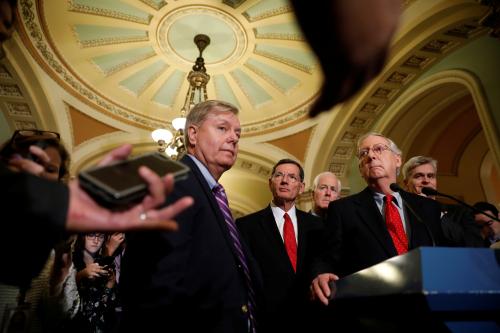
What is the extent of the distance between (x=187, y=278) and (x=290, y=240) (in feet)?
4.96

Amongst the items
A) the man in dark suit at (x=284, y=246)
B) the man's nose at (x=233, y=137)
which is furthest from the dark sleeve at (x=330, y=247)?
the man's nose at (x=233, y=137)

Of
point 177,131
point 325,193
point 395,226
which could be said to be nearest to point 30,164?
point 395,226

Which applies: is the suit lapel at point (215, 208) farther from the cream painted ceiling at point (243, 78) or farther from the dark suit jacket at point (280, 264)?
the cream painted ceiling at point (243, 78)

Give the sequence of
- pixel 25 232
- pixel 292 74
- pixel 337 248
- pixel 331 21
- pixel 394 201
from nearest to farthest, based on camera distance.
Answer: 1. pixel 331 21
2. pixel 25 232
3. pixel 337 248
4. pixel 394 201
5. pixel 292 74

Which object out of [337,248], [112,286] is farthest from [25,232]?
[112,286]

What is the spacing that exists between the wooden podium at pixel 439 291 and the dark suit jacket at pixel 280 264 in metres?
1.30

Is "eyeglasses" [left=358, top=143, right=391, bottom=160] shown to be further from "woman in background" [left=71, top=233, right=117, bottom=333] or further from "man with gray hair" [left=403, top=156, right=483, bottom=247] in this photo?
"woman in background" [left=71, top=233, right=117, bottom=333]

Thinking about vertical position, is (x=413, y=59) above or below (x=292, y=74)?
below

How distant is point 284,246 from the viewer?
8.71 ft

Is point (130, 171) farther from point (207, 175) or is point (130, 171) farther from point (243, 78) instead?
point (243, 78)

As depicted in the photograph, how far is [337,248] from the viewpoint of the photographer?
203cm

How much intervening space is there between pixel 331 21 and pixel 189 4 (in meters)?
6.91

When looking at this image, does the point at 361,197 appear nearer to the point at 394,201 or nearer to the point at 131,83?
the point at 394,201

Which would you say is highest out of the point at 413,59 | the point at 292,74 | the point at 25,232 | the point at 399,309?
the point at 292,74
